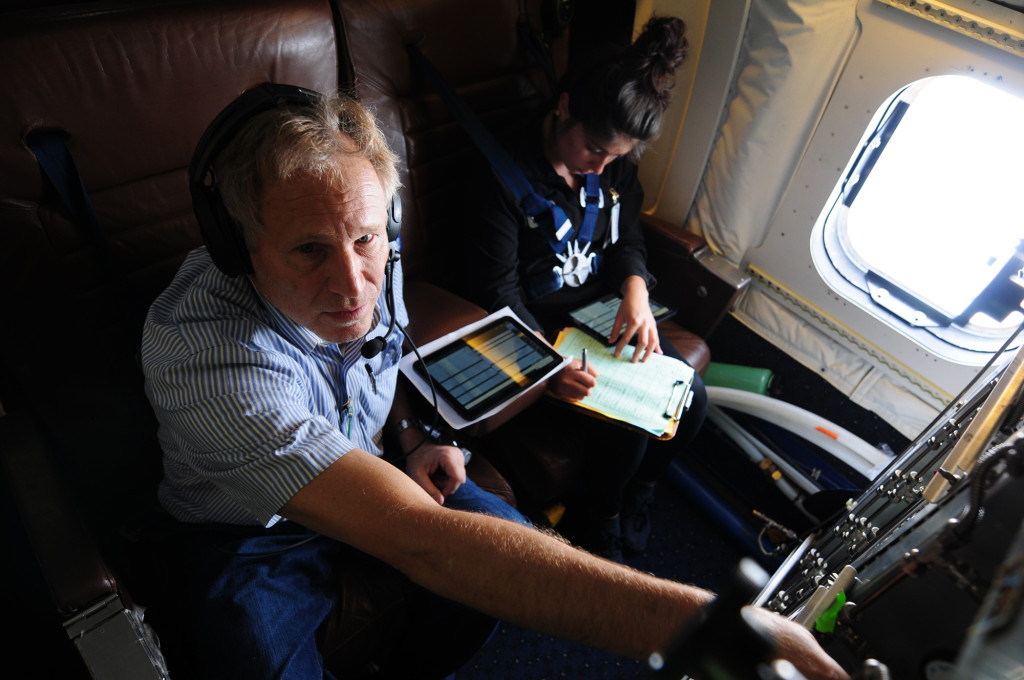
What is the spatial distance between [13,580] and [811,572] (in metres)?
1.94

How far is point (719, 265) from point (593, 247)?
1.77ft

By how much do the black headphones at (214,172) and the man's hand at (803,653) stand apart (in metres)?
1.05

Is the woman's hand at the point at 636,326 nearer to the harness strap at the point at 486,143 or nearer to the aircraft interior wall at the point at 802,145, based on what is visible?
the harness strap at the point at 486,143

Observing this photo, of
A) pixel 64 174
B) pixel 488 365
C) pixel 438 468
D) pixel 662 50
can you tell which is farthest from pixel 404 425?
pixel 662 50

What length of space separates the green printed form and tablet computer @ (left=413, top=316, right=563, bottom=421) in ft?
0.61

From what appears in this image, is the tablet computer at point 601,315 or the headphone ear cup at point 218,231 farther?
the tablet computer at point 601,315

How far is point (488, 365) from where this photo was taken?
5.48 feet

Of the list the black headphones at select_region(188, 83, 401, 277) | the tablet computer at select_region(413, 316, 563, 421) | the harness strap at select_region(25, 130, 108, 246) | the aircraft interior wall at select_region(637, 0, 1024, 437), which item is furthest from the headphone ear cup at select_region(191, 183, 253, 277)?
the aircraft interior wall at select_region(637, 0, 1024, 437)

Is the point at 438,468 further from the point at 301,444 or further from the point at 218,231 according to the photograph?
the point at 218,231

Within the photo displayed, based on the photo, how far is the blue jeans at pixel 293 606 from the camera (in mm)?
1125

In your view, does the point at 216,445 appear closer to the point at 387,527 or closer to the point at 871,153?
the point at 387,527

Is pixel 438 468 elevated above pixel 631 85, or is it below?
below

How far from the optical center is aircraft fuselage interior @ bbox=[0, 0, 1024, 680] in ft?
2.69

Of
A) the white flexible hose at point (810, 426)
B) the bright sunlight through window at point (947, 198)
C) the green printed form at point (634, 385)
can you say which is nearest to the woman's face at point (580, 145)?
the green printed form at point (634, 385)
